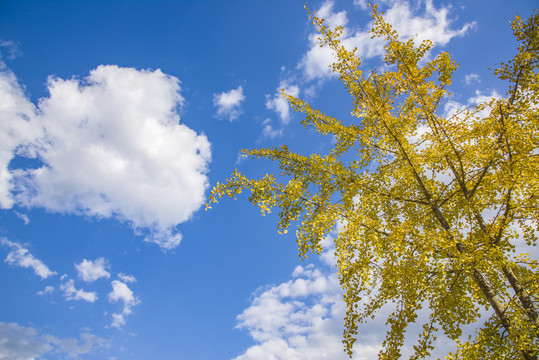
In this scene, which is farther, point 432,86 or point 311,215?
point 432,86

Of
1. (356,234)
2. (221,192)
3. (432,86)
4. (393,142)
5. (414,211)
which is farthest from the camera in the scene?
(414,211)

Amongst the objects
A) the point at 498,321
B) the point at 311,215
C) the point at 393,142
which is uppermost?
the point at 393,142

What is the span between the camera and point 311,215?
4.41 metres

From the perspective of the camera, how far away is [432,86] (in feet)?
17.3

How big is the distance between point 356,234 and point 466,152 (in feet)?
7.78

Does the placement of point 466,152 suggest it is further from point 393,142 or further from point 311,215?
point 311,215

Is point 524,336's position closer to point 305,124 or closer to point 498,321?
point 498,321

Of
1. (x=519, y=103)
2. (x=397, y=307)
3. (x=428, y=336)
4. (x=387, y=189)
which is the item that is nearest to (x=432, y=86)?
(x=519, y=103)

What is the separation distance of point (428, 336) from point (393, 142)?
122 inches

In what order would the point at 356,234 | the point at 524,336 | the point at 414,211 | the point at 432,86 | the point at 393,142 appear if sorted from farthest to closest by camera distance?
the point at 414,211 → the point at 432,86 → the point at 393,142 → the point at 356,234 → the point at 524,336

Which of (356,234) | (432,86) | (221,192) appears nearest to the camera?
(356,234)

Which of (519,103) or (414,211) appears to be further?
(414,211)

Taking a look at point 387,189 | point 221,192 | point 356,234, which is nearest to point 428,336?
point 356,234

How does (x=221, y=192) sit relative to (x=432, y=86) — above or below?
below
